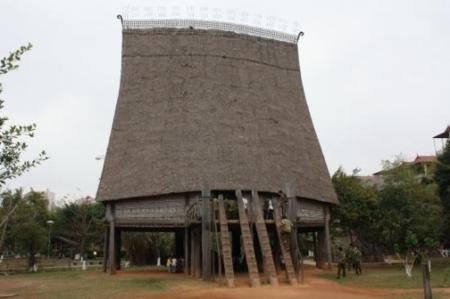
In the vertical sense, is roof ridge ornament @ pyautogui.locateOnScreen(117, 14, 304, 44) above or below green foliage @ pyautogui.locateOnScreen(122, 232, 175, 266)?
above

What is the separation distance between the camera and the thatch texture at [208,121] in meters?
20.7

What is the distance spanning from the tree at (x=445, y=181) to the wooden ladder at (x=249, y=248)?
11.4 meters

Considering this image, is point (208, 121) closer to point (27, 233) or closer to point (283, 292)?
point (283, 292)

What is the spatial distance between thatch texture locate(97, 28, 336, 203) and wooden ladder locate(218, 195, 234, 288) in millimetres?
3786

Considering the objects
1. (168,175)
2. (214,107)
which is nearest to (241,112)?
(214,107)

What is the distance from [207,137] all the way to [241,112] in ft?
8.55

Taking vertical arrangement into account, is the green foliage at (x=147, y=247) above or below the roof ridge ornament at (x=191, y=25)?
below

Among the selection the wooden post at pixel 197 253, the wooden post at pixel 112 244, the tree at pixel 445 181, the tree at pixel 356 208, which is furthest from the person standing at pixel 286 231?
the tree at pixel 356 208

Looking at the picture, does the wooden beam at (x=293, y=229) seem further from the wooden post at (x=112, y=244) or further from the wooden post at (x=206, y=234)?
the wooden post at (x=112, y=244)

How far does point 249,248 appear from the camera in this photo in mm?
14852

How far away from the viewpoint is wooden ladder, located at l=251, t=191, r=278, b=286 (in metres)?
14.3

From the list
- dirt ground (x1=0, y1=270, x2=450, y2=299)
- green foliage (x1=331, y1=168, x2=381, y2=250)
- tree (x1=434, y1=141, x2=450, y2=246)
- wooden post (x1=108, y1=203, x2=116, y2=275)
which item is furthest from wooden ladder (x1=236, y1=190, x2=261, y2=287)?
green foliage (x1=331, y1=168, x2=381, y2=250)

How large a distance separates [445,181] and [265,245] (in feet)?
39.2

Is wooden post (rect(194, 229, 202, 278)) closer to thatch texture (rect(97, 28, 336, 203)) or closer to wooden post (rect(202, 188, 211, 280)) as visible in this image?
wooden post (rect(202, 188, 211, 280))
